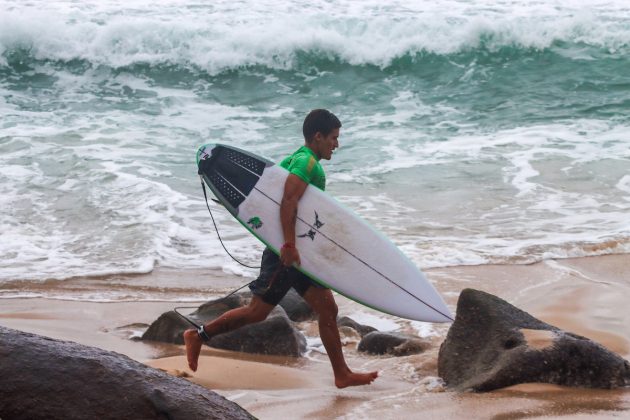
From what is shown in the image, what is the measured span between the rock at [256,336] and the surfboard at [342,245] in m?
0.55

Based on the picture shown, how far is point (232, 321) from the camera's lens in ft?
14.8

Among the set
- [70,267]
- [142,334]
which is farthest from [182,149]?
[142,334]

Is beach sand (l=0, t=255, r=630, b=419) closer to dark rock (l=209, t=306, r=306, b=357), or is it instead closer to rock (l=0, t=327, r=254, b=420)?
dark rock (l=209, t=306, r=306, b=357)

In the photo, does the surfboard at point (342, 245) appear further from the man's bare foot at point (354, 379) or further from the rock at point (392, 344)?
the man's bare foot at point (354, 379)

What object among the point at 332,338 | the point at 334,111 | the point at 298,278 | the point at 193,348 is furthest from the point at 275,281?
the point at 334,111

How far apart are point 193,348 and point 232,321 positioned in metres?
0.24

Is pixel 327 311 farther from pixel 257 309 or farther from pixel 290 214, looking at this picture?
pixel 290 214

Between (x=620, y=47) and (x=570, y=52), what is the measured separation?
963 mm

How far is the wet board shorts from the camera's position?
4395 millimetres

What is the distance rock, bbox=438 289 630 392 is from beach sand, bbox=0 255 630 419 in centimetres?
6

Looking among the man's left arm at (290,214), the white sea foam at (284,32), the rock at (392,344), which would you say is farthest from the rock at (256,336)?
the white sea foam at (284,32)

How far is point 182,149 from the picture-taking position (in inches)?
475

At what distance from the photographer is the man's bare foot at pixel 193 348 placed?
437cm

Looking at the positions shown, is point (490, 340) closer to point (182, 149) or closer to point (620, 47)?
point (182, 149)
